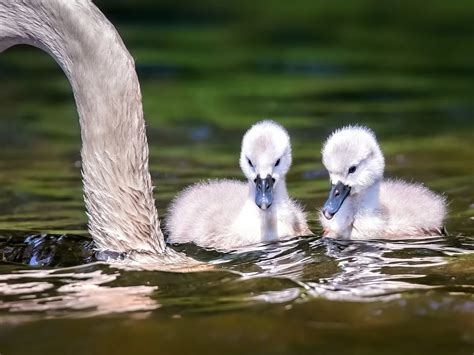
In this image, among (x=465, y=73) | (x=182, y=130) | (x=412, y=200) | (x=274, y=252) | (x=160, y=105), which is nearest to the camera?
(x=274, y=252)

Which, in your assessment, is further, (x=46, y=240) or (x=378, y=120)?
(x=378, y=120)

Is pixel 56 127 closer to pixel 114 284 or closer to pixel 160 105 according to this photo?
pixel 160 105

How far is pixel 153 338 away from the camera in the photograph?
5516mm

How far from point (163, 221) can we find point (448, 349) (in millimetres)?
4647

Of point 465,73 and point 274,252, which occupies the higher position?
point 465,73

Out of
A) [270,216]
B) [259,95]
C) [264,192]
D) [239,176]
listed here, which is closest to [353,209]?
[270,216]

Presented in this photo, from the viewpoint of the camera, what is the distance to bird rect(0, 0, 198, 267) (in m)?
7.08

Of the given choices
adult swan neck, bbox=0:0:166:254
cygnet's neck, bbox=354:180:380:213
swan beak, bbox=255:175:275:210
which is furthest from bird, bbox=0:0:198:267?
cygnet's neck, bbox=354:180:380:213

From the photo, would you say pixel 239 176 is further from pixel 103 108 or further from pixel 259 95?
pixel 259 95

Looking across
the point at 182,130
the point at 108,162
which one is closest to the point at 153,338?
the point at 108,162

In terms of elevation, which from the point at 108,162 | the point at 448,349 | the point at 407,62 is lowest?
the point at 448,349

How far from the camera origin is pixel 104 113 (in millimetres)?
7246

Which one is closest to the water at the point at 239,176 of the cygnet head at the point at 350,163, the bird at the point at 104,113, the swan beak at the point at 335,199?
the swan beak at the point at 335,199

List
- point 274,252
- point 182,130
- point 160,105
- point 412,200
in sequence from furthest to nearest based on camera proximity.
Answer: point 160,105 → point 182,130 → point 412,200 → point 274,252
